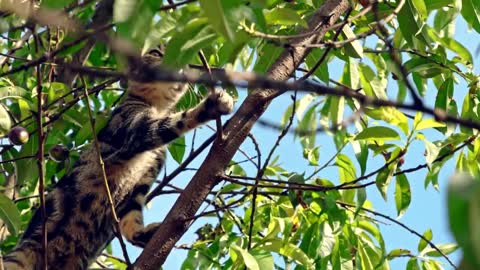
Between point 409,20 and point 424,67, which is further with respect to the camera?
point 424,67

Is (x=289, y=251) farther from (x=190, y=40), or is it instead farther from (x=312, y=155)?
(x=190, y=40)

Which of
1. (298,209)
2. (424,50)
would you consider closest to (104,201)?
(298,209)

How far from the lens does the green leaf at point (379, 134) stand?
118 inches

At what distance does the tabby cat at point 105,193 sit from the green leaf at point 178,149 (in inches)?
2.9

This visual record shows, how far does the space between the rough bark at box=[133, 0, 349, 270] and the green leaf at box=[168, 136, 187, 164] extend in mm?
949

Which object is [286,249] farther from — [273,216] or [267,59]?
[267,59]

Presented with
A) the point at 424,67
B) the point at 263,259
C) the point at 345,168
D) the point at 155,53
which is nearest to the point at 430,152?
the point at 424,67

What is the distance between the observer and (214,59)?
12.1 feet

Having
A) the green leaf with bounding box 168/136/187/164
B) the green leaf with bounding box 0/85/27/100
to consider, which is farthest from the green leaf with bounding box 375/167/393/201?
the green leaf with bounding box 0/85/27/100

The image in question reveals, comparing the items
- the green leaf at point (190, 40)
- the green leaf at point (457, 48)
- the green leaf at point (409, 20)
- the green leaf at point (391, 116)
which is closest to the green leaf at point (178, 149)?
the green leaf at point (391, 116)

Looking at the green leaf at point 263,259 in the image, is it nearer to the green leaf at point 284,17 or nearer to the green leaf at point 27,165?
the green leaf at point 284,17

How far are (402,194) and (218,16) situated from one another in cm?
199

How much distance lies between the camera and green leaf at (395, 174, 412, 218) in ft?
10.9

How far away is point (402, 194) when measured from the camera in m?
3.34
